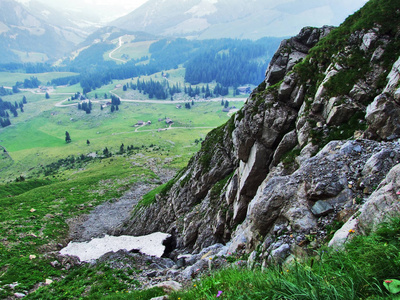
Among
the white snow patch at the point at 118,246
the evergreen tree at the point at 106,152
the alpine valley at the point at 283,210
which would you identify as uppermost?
the alpine valley at the point at 283,210

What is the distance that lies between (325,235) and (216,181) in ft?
85.7

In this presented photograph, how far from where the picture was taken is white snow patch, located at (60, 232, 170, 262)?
3528 cm

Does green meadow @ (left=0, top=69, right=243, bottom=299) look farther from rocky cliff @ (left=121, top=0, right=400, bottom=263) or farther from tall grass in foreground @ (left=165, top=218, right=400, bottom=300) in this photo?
tall grass in foreground @ (left=165, top=218, right=400, bottom=300)

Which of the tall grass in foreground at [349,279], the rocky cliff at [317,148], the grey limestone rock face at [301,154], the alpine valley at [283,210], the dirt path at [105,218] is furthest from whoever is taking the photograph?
the dirt path at [105,218]

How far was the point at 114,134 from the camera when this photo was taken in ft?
645

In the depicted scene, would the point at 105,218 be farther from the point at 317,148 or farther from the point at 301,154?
the point at 317,148

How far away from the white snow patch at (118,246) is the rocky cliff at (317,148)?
12.7ft

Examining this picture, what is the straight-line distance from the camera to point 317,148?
59.5ft

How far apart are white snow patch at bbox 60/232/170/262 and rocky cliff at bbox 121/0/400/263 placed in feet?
12.7

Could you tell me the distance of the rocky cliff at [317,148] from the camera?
38.5ft

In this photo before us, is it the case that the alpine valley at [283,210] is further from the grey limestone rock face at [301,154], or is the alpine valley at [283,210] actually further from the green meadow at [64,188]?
the green meadow at [64,188]

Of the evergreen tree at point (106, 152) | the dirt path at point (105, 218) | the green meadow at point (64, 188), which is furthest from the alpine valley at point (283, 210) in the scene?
the evergreen tree at point (106, 152)

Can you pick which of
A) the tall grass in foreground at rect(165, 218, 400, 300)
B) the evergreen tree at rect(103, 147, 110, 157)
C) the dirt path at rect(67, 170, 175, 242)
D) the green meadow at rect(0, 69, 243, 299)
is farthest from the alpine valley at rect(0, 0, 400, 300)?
the evergreen tree at rect(103, 147, 110, 157)

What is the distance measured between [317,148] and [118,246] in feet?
112
